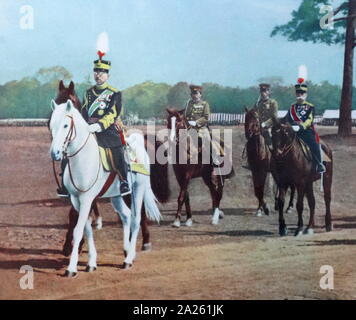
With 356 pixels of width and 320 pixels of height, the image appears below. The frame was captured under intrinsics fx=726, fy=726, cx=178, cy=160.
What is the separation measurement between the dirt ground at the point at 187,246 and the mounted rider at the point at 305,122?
22 centimetres

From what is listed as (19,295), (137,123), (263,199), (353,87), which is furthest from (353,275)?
(19,295)

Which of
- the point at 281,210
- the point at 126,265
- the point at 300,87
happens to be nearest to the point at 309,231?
the point at 281,210

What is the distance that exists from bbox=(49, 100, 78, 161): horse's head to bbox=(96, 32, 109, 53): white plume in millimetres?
972

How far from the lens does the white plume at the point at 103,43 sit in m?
7.09

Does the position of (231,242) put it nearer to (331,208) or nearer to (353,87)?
(331,208)

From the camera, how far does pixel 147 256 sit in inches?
272

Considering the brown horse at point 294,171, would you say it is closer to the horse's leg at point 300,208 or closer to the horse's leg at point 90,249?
the horse's leg at point 300,208

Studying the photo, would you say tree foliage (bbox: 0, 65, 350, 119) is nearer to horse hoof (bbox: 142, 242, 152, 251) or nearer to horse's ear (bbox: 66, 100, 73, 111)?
horse's ear (bbox: 66, 100, 73, 111)

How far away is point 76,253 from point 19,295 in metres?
0.79

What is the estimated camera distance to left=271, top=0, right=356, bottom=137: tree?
7223mm

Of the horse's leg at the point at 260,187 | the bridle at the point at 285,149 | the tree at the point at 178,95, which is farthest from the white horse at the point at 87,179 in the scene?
the bridle at the point at 285,149

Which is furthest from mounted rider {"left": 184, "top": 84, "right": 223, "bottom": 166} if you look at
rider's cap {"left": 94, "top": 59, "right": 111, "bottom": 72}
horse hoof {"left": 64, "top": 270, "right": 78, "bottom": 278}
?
horse hoof {"left": 64, "top": 270, "right": 78, "bottom": 278}
